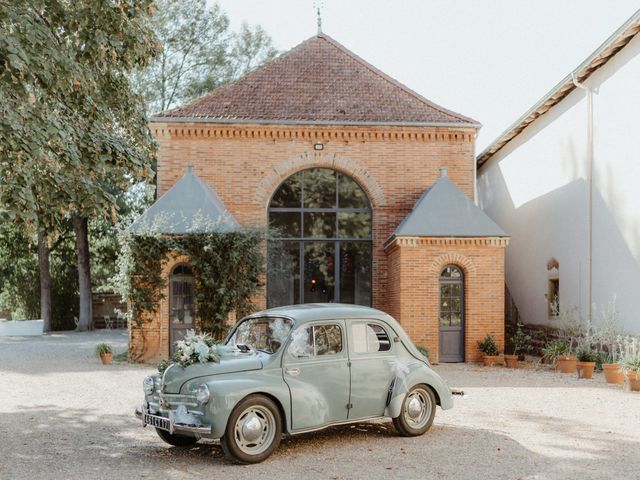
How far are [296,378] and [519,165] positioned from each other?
17.5 meters

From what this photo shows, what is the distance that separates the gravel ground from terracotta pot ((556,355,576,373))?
233 centimetres

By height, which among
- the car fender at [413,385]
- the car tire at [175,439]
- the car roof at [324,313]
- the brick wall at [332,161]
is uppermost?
the brick wall at [332,161]

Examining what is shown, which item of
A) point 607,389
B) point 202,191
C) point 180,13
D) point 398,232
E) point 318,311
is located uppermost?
point 180,13

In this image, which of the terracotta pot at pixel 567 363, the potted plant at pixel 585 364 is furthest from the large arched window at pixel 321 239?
the potted plant at pixel 585 364

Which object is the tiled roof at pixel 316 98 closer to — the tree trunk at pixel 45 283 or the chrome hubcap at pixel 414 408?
the chrome hubcap at pixel 414 408

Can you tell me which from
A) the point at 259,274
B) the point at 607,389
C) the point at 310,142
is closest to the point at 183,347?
the point at 607,389

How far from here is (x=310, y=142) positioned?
2000 centimetres

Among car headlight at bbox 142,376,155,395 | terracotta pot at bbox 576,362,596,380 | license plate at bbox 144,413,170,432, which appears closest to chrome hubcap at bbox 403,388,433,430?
license plate at bbox 144,413,170,432

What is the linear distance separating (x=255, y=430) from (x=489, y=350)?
11.5 m

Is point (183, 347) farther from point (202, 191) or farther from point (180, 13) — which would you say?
point (180, 13)

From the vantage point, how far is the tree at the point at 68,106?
7.96m

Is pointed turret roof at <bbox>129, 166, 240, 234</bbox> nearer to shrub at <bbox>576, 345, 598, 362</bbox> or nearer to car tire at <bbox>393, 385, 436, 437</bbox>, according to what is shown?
shrub at <bbox>576, 345, 598, 362</bbox>

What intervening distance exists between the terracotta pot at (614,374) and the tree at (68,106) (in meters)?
9.70

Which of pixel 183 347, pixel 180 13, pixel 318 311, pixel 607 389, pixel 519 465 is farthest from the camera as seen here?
pixel 180 13
